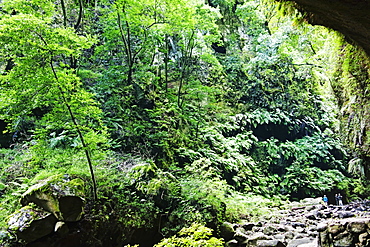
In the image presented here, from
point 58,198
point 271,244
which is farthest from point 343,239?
point 58,198

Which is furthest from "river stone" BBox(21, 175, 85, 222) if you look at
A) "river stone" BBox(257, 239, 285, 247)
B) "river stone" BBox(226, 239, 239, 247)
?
"river stone" BBox(257, 239, 285, 247)

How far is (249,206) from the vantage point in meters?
8.61

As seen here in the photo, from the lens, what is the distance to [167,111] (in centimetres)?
871

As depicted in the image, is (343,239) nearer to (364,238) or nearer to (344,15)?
(364,238)

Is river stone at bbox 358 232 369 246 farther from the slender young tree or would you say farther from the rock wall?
the slender young tree

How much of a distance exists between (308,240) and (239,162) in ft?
17.4

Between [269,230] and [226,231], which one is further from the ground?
[226,231]

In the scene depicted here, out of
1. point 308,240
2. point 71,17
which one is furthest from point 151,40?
point 308,240

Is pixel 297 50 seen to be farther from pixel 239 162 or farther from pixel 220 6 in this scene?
pixel 239 162

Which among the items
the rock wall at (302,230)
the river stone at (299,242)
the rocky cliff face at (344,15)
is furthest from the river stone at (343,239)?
the rocky cliff face at (344,15)

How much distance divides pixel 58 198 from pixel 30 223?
1.92 feet

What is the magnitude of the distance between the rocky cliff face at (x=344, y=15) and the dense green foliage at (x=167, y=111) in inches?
21.9

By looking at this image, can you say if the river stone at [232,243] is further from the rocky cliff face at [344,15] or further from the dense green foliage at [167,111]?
the rocky cliff face at [344,15]

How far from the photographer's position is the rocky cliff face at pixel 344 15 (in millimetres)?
2359
